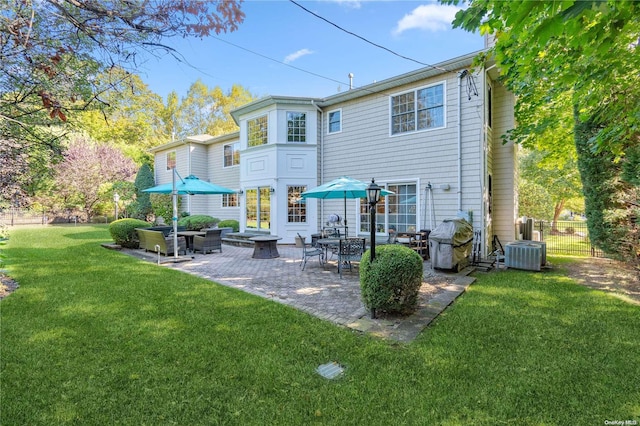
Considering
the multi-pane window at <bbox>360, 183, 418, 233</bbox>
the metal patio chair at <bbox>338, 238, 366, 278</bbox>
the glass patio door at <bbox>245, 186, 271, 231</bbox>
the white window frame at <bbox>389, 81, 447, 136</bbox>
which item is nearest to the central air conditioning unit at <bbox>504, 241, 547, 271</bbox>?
the multi-pane window at <bbox>360, 183, 418, 233</bbox>

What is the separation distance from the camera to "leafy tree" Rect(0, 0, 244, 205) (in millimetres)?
2617

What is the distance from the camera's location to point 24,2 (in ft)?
8.20

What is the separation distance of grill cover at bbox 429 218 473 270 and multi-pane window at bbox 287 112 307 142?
7.13 metres

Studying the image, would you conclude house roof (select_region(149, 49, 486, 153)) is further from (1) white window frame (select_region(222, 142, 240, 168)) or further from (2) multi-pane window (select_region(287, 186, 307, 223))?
(2) multi-pane window (select_region(287, 186, 307, 223))

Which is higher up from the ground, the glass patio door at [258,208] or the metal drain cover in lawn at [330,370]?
the glass patio door at [258,208]

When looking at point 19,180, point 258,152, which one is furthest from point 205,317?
point 258,152

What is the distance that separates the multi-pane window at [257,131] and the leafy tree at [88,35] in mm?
9852

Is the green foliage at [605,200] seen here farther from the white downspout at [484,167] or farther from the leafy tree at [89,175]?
the leafy tree at [89,175]

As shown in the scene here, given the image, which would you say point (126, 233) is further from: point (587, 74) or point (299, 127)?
point (587, 74)

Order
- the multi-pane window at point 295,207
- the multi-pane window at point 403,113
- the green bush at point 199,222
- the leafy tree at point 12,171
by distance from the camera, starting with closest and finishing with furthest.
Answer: the leafy tree at point 12,171
the multi-pane window at point 403,113
the multi-pane window at point 295,207
the green bush at point 199,222

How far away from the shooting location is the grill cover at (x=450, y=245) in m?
7.26

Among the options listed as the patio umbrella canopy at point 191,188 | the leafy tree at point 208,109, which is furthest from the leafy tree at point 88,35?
the leafy tree at point 208,109

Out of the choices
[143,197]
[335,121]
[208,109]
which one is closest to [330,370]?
[335,121]

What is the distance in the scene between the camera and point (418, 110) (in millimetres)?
10039
